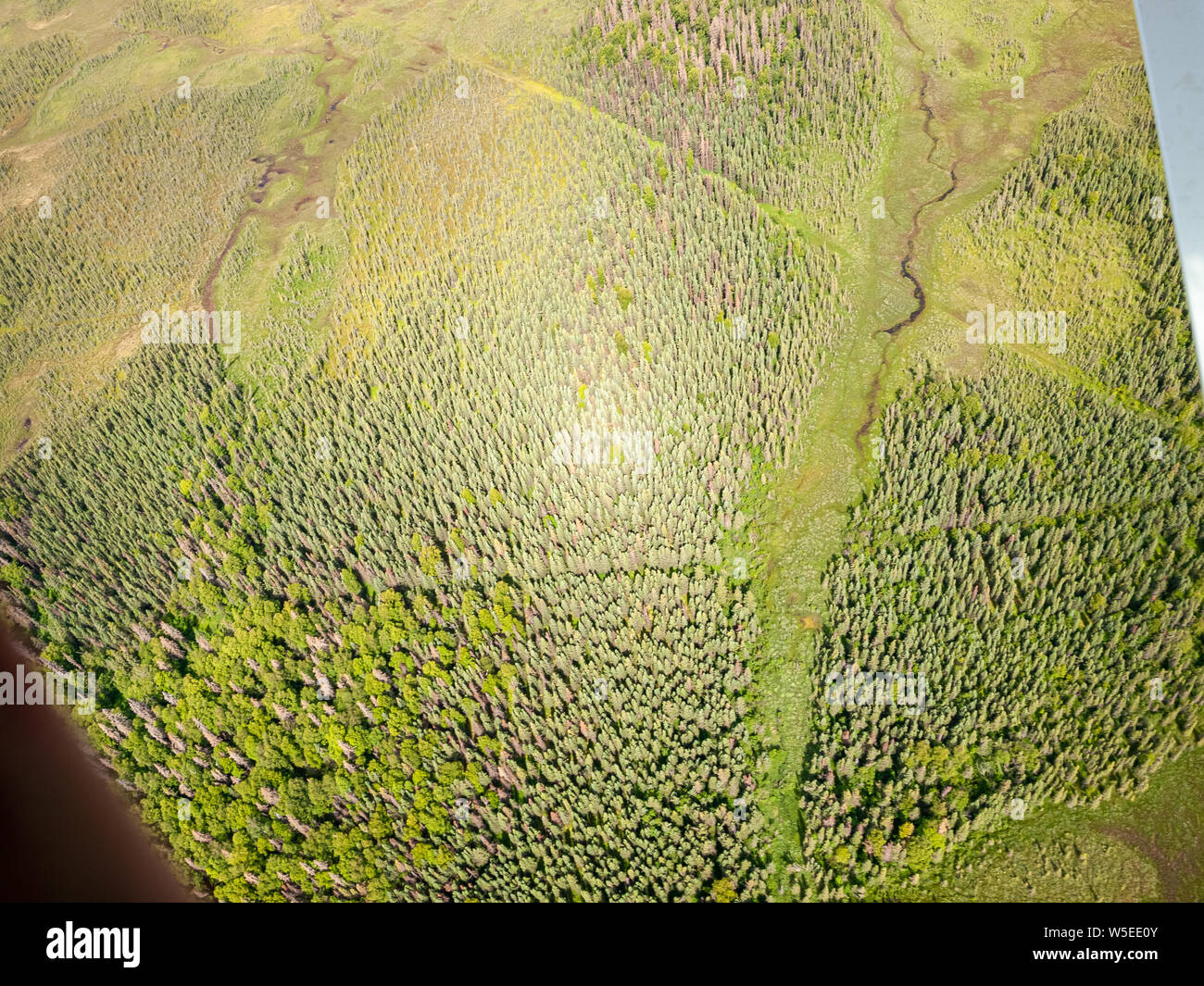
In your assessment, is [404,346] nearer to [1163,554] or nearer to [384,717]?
[384,717]

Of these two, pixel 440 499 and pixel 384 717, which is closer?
pixel 384 717

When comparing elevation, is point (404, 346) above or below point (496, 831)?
above

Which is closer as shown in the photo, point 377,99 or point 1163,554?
point 1163,554
